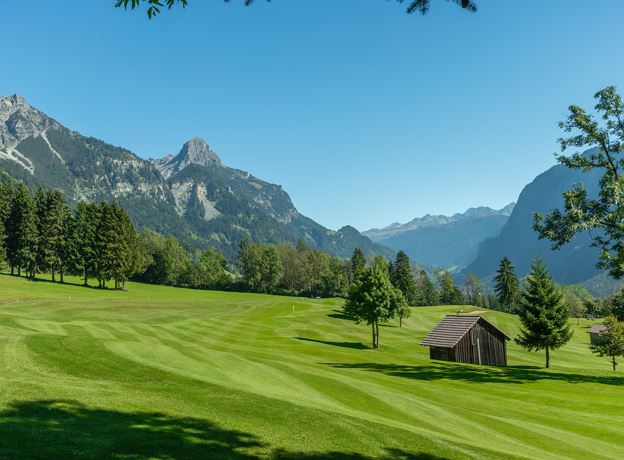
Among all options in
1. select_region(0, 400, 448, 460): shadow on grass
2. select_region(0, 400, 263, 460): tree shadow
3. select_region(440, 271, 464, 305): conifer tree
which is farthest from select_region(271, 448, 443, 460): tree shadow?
select_region(440, 271, 464, 305): conifer tree

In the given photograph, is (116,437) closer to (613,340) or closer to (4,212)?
(613,340)

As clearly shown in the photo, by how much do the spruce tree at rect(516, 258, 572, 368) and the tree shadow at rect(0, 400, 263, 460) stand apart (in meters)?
47.5

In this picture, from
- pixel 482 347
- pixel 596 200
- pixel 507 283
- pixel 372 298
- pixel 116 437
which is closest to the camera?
pixel 116 437

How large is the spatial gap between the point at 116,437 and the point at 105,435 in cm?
26

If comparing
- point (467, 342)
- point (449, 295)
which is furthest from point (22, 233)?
point (449, 295)

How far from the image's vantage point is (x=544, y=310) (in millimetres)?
50031

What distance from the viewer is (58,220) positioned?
95.7 meters

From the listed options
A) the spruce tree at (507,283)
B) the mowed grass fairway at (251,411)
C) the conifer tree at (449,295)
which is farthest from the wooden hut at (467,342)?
the conifer tree at (449,295)

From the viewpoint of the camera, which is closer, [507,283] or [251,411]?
[251,411]

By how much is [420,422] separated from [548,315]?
41.6m

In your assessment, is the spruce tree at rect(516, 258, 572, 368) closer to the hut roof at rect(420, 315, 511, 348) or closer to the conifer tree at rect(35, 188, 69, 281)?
the hut roof at rect(420, 315, 511, 348)

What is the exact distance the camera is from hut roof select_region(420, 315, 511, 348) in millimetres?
52725

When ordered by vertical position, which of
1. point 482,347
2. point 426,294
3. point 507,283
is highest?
point 507,283

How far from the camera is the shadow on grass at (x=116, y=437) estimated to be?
868cm
